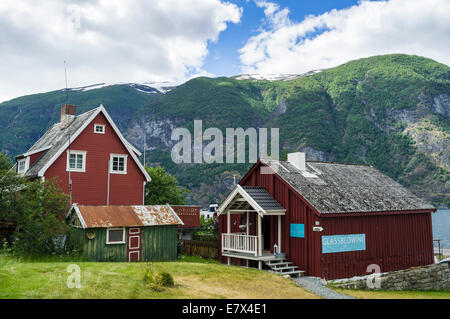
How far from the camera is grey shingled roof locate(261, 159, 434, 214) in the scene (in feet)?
72.8

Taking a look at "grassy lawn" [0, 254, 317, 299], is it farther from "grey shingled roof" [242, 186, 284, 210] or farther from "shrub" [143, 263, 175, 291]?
"grey shingled roof" [242, 186, 284, 210]

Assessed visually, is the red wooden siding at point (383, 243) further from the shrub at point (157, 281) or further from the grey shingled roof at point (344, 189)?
the shrub at point (157, 281)

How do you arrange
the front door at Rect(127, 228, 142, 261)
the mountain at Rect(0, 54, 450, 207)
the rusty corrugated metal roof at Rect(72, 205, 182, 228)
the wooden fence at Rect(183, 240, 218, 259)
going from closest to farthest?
the rusty corrugated metal roof at Rect(72, 205, 182, 228)
the front door at Rect(127, 228, 142, 261)
the wooden fence at Rect(183, 240, 218, 259)
the mountain at Rect(0, 54, 450, 207)

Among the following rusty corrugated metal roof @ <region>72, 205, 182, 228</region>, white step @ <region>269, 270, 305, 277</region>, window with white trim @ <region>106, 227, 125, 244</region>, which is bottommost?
white step @ <region>269, 270, 305, 277</region>

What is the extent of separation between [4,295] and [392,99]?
7975 inches

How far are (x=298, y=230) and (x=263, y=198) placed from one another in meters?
2.71

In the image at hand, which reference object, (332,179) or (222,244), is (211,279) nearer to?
(222,244)

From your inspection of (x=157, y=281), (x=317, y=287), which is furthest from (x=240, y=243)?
(x=157, y=281)

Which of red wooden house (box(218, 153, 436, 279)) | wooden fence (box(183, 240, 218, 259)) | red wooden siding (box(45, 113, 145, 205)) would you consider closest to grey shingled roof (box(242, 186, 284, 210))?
red wooden house (box(218, 153, 436, 279))

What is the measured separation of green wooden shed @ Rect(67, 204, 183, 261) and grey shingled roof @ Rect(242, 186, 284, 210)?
16.5 feet

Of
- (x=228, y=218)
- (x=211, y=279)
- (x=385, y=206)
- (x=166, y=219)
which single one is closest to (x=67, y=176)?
(x=166, y=219)

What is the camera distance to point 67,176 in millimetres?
27625

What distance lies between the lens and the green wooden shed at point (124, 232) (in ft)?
70.5

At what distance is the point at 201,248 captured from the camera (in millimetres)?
27500
